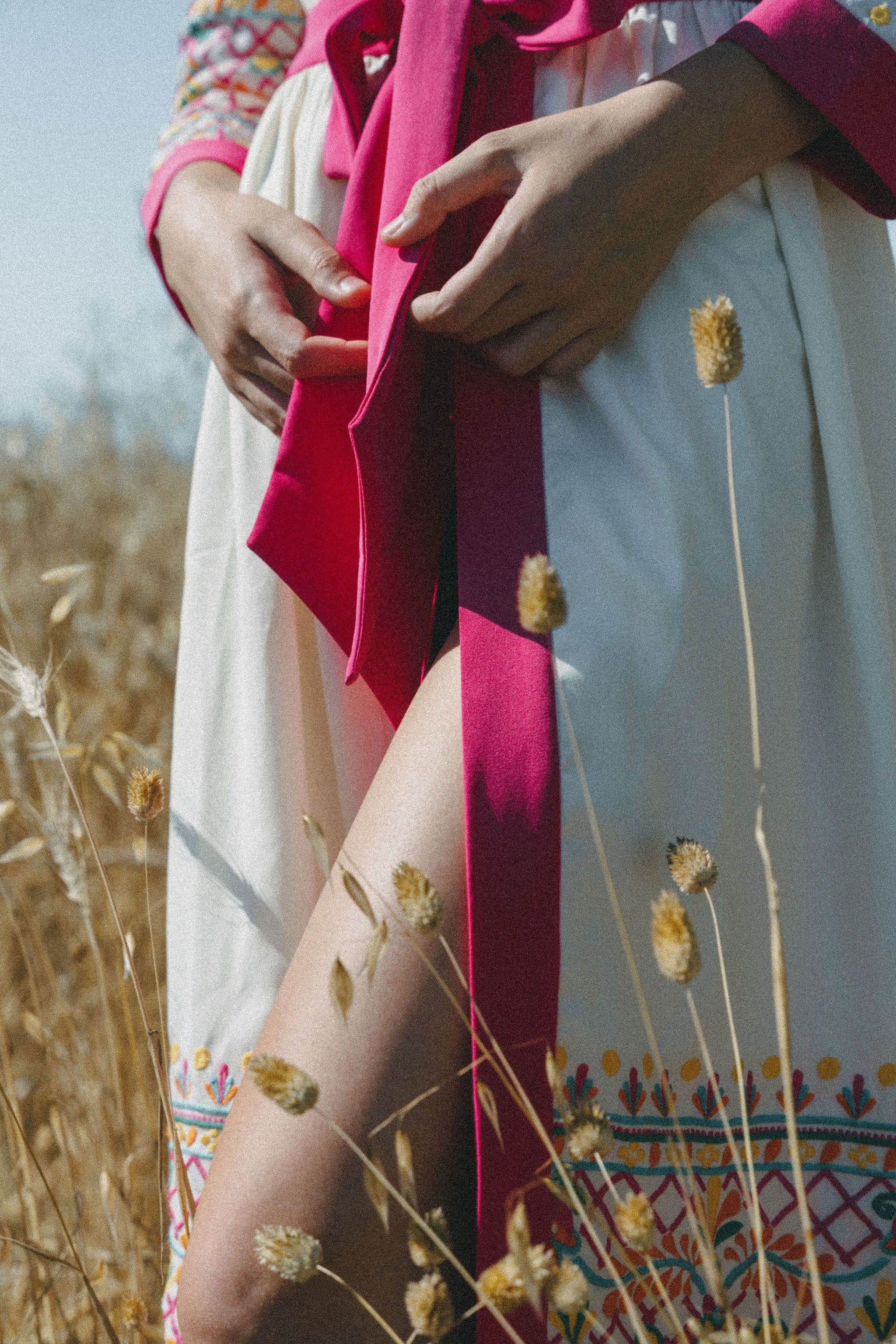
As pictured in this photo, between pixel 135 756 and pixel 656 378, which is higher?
pixel 656 378

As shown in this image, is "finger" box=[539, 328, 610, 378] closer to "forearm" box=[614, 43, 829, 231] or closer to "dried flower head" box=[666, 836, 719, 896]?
"forearm" box=[614, 43, 829, 231]

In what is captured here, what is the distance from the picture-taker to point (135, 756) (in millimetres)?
1617

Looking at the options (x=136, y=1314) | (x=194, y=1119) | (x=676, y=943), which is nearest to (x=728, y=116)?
(x=676, y=943)

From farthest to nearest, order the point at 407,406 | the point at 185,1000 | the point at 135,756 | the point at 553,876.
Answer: the point at 135,756 → the point at 185,1000 → the point at 407,406 → the point at 553,876

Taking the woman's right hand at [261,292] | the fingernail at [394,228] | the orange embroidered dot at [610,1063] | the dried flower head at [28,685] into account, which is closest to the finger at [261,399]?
the woman's right hand at [261,292]

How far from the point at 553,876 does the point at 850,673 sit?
245 mm

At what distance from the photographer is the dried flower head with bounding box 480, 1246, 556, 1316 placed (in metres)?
0.44

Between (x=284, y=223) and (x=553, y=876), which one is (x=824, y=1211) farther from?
(x=284, y=223)

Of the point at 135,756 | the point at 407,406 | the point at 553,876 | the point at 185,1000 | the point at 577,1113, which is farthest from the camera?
the point at 135,756

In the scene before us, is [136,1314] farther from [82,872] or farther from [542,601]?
[542,601]

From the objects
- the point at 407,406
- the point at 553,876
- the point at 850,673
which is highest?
the point at 407,406

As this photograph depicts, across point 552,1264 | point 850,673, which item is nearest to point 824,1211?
point 552,1264

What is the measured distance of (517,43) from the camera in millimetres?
762

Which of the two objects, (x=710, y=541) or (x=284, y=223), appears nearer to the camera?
(x=710, y=541)
